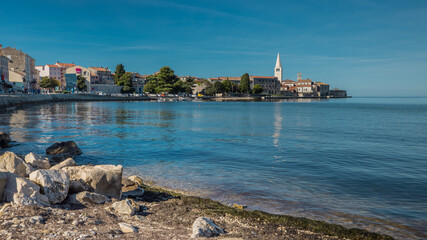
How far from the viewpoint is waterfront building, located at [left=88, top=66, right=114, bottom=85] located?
463 ft

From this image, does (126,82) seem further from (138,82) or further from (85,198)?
Answer: (85,198)

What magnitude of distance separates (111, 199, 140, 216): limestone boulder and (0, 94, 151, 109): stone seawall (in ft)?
153

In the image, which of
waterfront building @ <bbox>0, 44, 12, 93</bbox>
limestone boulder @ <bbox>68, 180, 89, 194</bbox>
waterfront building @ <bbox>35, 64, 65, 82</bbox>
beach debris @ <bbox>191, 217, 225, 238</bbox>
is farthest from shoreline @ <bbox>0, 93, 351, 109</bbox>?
waterfront building @ <bbox>35, 64, 65, 82</bbox>

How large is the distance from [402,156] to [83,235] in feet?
56.4

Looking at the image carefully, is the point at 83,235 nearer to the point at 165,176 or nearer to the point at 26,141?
the point at 165,176

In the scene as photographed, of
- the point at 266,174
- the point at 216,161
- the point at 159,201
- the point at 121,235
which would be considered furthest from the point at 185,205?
the point at 216,161

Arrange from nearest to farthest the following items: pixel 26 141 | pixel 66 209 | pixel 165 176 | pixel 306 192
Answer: pixel 66 209
pixel 306 192
pixel 165 176
pixel 26 141

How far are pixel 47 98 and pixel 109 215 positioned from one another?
8054cm

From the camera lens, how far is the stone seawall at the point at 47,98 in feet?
160

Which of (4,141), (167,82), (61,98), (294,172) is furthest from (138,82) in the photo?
(294,172)

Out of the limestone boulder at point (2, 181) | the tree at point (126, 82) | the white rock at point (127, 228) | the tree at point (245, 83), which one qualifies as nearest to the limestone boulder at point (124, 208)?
the white rock at point (127, 228)

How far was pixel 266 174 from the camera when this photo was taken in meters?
12.2

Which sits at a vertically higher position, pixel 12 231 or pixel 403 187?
pixel 12 231

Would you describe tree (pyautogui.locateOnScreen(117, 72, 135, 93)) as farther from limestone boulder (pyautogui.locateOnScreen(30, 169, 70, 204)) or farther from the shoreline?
limestone boulder (pyautogui.locateOnScreen(30, 169, 70, 204))
